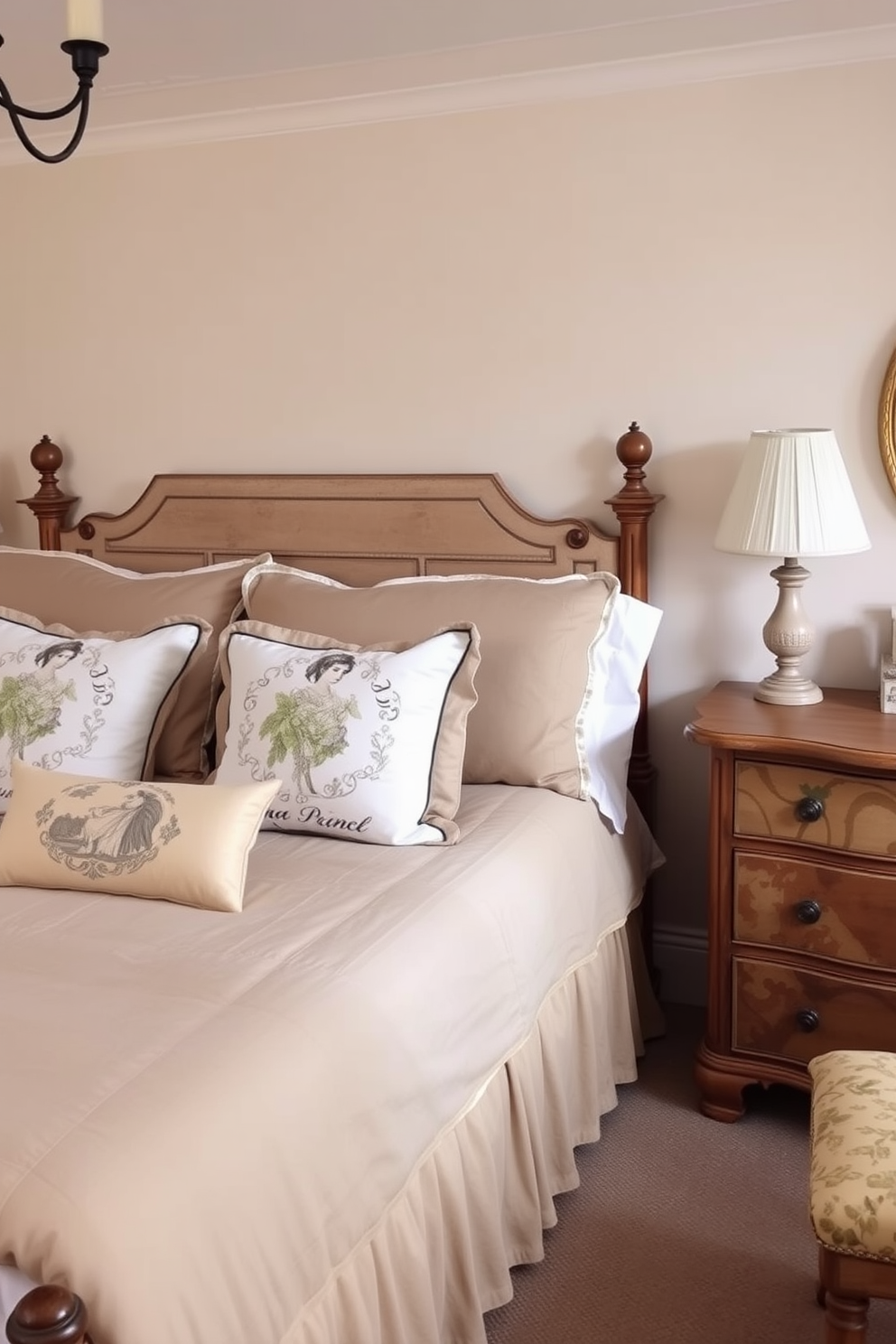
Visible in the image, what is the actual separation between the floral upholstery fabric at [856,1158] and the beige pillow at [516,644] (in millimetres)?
884

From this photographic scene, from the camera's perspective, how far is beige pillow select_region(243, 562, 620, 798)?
8.32ft

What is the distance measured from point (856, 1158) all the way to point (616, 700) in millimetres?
1218

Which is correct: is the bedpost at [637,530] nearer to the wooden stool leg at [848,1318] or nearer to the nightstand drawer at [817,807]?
the nightstand drawer at [817,807]

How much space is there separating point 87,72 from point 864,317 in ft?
5.56

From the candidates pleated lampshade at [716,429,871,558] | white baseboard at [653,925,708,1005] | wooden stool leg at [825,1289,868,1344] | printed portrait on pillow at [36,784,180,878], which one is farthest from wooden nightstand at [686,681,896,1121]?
printed portrait on pillow at [36,784,180,878]

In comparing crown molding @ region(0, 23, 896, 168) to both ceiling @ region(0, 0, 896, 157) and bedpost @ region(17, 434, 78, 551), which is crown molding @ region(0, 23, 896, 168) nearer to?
ceiling @ region(0, 0, 896, 157)

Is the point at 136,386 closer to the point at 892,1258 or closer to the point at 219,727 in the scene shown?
the point at 219,727

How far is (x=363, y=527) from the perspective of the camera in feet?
10.1

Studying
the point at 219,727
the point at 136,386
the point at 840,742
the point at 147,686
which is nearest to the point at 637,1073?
the point at 840,742

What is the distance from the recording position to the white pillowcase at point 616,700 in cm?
260

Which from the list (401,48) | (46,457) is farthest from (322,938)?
(46,457)

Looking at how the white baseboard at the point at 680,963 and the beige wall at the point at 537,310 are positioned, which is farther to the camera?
the white baseboard at the point at 680,963

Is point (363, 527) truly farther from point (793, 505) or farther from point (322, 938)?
point (322, 938)

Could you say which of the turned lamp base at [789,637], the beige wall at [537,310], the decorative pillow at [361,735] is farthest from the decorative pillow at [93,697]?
the turned lamp base at [789,637]
